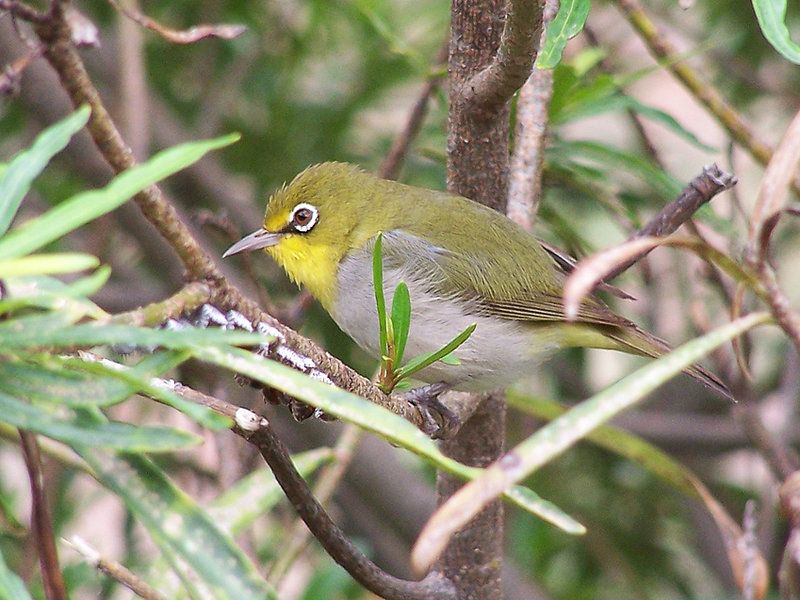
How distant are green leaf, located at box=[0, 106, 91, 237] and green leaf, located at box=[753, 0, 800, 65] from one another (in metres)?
1.03

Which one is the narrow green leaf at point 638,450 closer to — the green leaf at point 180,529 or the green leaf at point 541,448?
the green leaf at point 541,448

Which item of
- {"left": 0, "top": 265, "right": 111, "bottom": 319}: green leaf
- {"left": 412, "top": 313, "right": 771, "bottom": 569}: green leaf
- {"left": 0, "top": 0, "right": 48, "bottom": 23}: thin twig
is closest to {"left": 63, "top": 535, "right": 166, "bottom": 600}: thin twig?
{"left": 0, "top": 265, "right": 111, "bottom": 319}: green leaf

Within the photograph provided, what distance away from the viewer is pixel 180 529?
126 centimetres

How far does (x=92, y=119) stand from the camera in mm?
1377

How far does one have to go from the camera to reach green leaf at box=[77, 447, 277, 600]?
1216 mm

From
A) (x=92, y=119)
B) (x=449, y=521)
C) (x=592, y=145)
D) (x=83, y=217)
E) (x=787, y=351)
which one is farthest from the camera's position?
(x=787, y=351)

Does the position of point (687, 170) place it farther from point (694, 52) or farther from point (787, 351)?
point (694, 52)

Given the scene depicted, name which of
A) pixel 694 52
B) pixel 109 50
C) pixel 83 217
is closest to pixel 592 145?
pixel 694 52

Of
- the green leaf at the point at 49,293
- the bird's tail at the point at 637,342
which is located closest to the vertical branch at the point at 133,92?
the bird's tail at the point at 637,342

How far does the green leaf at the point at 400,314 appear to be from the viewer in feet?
6.15

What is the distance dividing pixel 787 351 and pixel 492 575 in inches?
81.2

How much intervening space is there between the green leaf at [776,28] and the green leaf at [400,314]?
0.70m

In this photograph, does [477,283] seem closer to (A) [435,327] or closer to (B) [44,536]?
(A) [435,327]

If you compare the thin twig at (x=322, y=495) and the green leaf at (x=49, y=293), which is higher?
the thin twig at (x=322, y=495)
